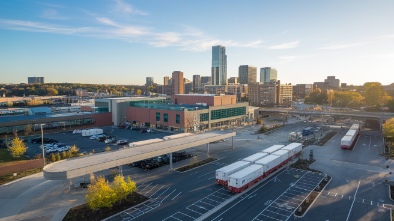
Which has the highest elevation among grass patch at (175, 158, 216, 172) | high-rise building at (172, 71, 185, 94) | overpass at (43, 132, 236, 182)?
high-rise building at (172, 71, 185, 94)

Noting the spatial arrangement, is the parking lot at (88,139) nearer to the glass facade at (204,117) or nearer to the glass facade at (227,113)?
the glass facade at (204,117)

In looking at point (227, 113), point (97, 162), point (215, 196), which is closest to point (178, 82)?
point (227, 113)

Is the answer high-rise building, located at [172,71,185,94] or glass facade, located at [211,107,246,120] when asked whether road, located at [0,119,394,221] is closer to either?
glass facade, located at [211,107,246,120]

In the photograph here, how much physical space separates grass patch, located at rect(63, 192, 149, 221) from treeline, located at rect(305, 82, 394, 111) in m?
113

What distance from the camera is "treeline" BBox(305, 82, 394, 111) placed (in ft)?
396

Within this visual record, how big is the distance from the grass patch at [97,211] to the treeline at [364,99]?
372 ft

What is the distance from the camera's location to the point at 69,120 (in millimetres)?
77250

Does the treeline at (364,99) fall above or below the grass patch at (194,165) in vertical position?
above

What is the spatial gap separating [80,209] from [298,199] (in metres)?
23.4

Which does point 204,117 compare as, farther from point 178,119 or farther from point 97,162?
point 97,162

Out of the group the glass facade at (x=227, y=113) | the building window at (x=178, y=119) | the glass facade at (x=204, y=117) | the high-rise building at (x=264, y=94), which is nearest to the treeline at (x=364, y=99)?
the high-rise building at (x=264, y=94)

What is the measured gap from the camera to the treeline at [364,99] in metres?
121

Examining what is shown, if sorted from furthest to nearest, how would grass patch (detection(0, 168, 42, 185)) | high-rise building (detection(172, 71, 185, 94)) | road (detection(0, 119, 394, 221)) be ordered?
high-rise building (detection(172, 71, 185, 94)) < grass patch (detection(0, 168, 42, 185)) < road (detection(0, 119, 394, 221))

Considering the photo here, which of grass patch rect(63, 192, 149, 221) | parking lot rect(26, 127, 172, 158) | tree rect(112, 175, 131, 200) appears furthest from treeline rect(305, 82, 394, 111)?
tree rect(112, 175, 131, 200)
